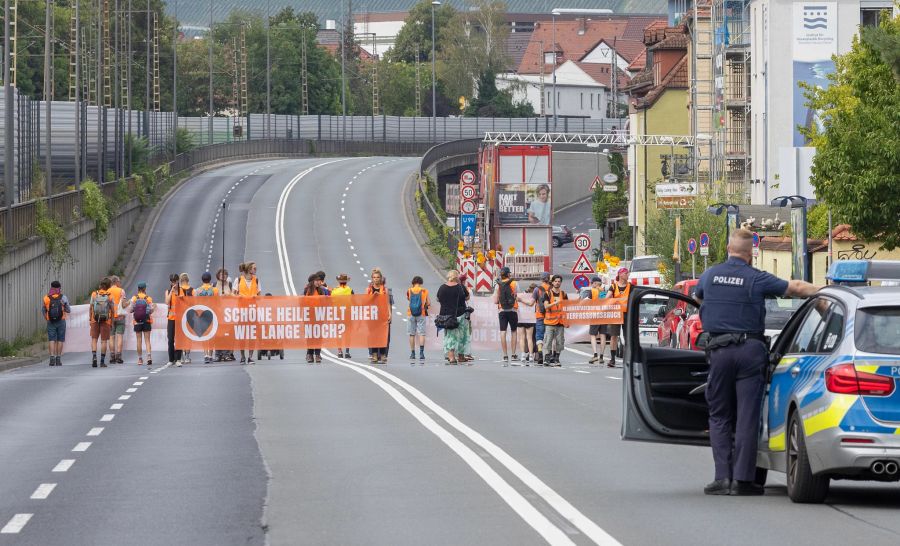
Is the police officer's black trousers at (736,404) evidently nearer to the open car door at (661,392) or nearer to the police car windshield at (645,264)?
the open car door at (661,392)

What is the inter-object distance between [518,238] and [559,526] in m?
64.1

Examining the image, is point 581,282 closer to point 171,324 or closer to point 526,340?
point 526,340

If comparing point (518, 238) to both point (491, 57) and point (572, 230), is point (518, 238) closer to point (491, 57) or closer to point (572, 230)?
point (572, 230)

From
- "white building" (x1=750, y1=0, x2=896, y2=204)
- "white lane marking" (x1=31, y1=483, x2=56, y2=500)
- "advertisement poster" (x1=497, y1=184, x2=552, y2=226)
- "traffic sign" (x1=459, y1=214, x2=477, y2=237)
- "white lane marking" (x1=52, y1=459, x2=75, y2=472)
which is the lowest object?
"white lane marking" (x1=52, y1=459, x2=75, y2=472)

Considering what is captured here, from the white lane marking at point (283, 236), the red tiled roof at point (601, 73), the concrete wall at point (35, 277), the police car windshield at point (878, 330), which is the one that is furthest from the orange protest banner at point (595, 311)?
the red tiled roof at point (601, 73)

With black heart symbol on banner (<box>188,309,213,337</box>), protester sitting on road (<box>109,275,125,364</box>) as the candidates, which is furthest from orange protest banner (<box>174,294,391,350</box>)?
protester sitting on road (<box>109,275,125,364</box>)

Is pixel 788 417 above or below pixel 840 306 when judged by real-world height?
below

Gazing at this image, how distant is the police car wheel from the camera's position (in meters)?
10.8

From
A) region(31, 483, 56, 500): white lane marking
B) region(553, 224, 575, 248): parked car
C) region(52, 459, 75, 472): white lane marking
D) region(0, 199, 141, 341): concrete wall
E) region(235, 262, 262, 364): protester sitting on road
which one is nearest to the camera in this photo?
region(31, 483, 56, 500): white lane marking

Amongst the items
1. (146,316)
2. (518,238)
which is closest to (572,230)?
(518,238)

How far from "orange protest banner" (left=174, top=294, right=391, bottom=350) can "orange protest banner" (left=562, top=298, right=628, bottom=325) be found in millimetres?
3828

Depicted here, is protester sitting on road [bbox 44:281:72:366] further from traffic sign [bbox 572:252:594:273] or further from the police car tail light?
the police car tail light

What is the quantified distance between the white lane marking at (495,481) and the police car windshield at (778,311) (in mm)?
5893

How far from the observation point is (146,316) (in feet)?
110
